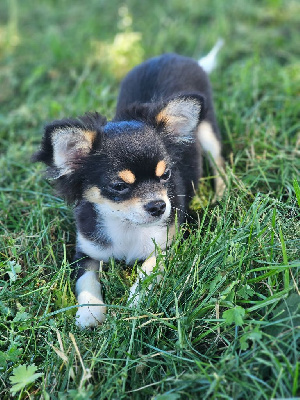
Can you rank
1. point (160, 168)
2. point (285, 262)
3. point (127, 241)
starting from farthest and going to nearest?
point (127, 241) < point (160, 168) < point (285, 262)

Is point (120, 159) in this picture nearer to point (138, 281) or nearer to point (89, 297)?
point (138, 281)

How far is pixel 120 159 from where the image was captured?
119 inches

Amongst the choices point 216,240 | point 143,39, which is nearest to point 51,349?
point 216,240

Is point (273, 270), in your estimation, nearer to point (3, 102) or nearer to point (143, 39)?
point (3, 102)

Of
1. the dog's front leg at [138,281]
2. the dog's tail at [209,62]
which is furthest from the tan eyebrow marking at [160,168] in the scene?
the dog's tail at [209,62]

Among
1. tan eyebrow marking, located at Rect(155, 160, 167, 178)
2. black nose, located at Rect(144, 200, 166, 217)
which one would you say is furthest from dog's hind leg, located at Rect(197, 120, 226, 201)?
black nose, located at Rect(144, 200, 166, 217)

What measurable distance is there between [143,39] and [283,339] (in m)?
4.83

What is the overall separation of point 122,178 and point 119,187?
7 cm

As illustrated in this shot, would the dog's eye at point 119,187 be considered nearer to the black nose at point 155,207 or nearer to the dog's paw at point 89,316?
the black nose at point 155,207

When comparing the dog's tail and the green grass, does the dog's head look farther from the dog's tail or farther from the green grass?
the dog's tail

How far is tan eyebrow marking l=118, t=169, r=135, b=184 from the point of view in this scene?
118 inches

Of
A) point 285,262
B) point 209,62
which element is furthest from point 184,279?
point 209,62

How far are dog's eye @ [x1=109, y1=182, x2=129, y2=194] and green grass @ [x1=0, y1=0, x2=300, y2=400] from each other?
1.40 feet

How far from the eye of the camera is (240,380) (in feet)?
7.51
